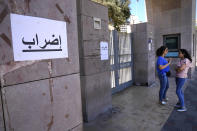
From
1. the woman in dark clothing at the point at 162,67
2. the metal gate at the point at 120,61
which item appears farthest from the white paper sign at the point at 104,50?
the woman in dark clothing at the point at 162,67

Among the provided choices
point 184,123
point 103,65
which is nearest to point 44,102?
point 103,65

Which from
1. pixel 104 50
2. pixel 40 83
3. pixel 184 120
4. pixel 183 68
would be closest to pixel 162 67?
pixel 183 68

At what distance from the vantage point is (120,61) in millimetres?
5805

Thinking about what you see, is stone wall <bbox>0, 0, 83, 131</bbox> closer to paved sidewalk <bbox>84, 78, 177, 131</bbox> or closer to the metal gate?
paved sidewalk <bbox>84, 78, 177, 131</bbox>

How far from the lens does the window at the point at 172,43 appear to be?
777 centimetres

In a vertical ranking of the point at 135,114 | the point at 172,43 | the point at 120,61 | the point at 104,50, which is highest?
the point at 172,43

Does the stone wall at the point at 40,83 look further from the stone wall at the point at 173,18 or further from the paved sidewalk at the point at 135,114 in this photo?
the stone wall at the point at 173,18

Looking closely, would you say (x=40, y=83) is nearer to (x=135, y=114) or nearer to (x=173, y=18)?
(x=135, y=114)

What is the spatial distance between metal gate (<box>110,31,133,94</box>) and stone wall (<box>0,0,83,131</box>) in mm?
3366

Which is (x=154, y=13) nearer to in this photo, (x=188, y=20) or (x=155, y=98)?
(x=188, y=20)

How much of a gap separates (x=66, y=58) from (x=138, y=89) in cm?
472

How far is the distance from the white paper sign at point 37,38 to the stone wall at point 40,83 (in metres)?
0.05

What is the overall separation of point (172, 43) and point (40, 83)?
7941 millimetres

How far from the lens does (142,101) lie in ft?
15.4
